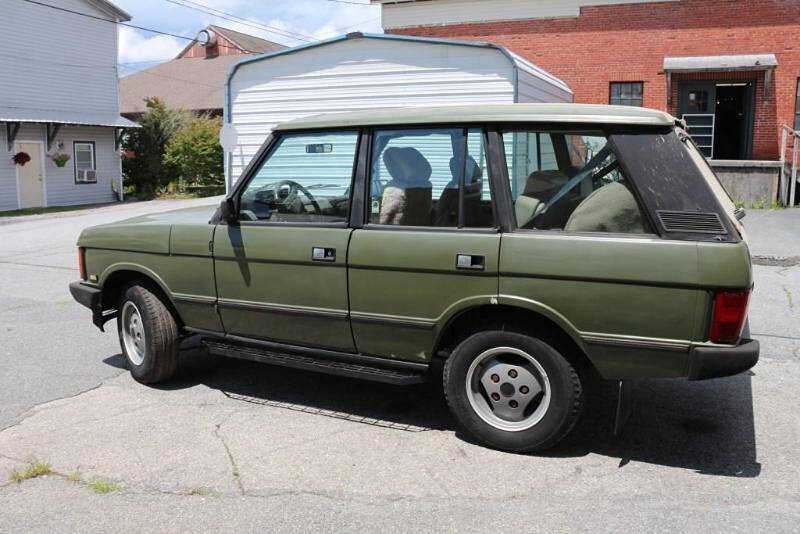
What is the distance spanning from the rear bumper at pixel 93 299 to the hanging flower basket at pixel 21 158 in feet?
68.0

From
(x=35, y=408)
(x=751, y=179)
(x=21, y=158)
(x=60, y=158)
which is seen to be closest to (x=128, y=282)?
(x=35, y=408)

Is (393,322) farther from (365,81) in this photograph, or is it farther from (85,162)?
(85,162)

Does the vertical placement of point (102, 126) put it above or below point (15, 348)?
above

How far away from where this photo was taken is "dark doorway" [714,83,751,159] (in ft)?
69.2

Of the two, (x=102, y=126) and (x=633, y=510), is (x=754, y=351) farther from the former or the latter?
(x=102, y=126)

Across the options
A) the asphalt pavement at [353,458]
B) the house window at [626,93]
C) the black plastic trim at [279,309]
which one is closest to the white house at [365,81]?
the asphalt pavement at [353,458]

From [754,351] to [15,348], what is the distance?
5.86 m

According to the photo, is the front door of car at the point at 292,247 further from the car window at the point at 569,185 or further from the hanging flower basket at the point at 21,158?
the hanging flower basket at the point at 21,158

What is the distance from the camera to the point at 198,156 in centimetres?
2803

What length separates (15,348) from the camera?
21.6ft

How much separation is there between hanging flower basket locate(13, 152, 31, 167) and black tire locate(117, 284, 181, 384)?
21.2 metres

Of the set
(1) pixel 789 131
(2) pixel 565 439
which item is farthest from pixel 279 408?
(1) pixel 789 131

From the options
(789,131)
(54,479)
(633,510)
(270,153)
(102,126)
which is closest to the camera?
(633,510)

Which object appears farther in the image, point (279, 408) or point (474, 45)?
point (474, 45)
